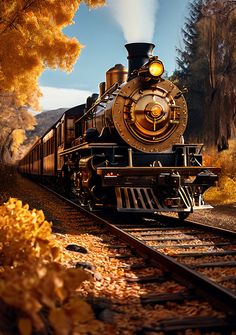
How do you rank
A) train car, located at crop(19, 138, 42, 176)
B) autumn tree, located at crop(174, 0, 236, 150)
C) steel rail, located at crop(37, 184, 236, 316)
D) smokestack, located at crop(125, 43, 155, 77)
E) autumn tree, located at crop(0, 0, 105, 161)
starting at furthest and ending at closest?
train car, located at crop(19, 138, 42, 176)
autumn tree, located at crop(174, 0, 236, 150)
autumn tree, located at crop(0, 0, 105, 161)
smokestack, located at crop(125, 43, 155, 77)
steel rail, located at crop(37, 184, 236, 316)

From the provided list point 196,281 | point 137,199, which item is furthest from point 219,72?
point 196,281

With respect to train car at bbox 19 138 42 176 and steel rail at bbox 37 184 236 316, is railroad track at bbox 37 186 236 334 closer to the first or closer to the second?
steel rail at bbox 37 184 236 316

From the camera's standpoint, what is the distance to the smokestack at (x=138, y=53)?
995 centimetres

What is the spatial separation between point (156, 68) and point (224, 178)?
7.09 m

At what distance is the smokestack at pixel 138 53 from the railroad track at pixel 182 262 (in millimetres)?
3569

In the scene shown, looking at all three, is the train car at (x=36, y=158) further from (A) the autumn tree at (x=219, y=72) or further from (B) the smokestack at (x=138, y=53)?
(B) the smokestack at (x=138, y=53)

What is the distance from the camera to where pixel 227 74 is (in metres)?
18.7

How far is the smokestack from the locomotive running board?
9.65 feet

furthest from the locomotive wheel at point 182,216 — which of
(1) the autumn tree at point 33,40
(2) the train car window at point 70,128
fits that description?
(2) the train car window at point 70,128

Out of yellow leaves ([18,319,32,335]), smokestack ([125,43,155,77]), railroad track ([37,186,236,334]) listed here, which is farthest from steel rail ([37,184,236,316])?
smokestack ([125,43,155,77])

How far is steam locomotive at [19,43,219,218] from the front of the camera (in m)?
8.85

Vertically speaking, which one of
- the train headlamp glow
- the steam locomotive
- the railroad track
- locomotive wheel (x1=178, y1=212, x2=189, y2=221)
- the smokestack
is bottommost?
the railroad track

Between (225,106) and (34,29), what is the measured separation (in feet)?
31.7

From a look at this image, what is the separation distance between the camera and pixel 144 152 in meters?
9.52
